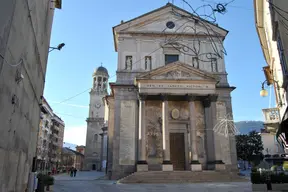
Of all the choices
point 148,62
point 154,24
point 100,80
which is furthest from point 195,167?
point 100,80

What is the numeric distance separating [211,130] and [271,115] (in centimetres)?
686

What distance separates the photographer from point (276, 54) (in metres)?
13.4

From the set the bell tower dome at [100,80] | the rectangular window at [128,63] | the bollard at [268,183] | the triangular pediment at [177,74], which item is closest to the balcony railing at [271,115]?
the bollard at [268,183]

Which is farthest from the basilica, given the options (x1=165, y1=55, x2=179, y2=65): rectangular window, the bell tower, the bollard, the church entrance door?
the bell tower

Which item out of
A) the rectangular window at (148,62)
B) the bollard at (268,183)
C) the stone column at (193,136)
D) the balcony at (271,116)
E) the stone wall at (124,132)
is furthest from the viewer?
the rectangular window at (148,62)

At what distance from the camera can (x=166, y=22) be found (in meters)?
25.5

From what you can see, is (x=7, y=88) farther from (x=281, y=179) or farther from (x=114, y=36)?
(x=114, y=36)

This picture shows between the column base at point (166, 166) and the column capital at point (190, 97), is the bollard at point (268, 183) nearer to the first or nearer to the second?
the column base at point (166, 166)

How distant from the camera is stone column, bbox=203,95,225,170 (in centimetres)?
2059

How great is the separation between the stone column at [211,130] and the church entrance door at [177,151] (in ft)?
7.18

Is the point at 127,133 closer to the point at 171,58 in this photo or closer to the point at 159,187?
the point at 159,187

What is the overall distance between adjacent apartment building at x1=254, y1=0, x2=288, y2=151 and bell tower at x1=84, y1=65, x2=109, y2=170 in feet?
144

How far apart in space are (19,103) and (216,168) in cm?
1716

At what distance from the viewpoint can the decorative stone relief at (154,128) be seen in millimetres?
21516
